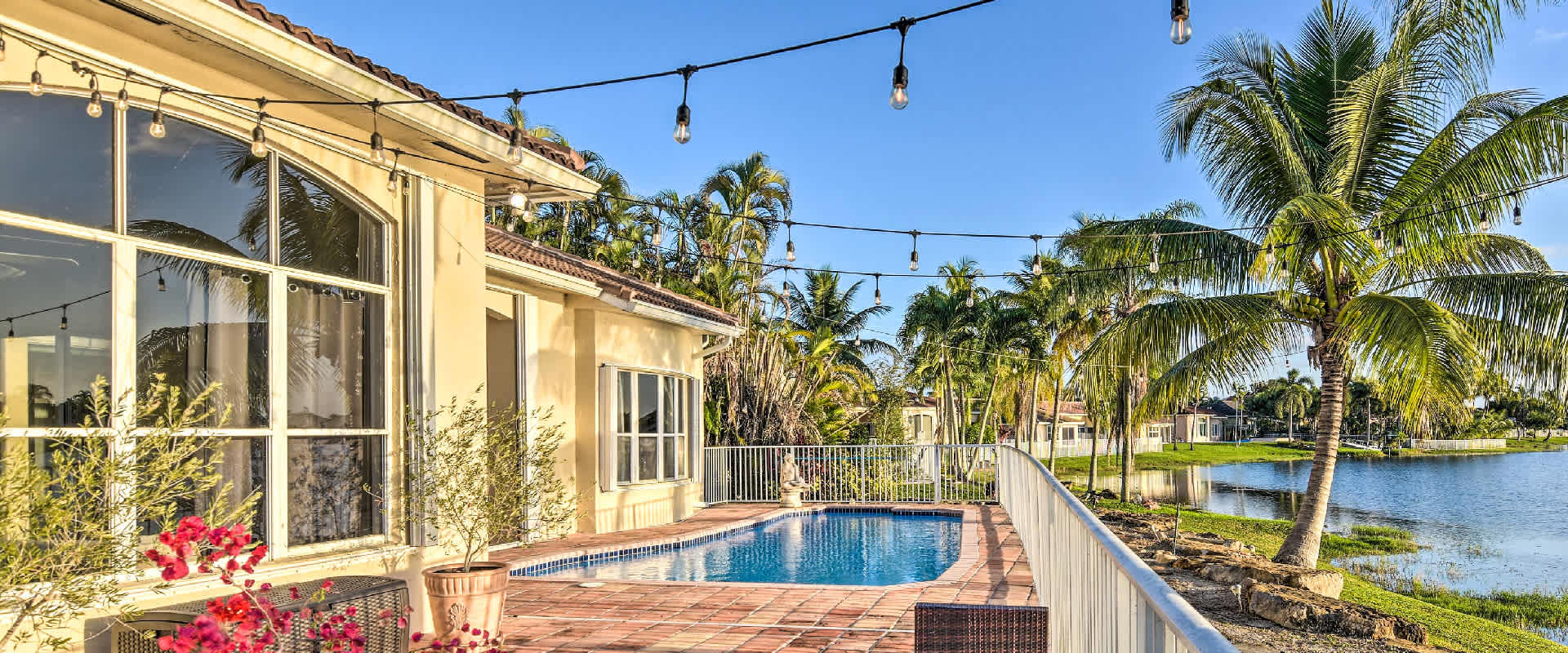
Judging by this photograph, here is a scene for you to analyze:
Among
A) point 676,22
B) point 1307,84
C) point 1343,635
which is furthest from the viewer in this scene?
point 676,22

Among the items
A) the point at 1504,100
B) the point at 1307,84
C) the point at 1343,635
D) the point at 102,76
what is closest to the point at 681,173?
the point at 1307,84

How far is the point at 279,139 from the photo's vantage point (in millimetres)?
5926

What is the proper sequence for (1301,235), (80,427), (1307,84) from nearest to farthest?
(80,427) < (1301,235) < (1307,84)

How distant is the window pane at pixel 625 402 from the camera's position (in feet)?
45.6

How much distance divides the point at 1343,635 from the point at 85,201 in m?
9.86

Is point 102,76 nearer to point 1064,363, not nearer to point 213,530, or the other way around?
point 213,530

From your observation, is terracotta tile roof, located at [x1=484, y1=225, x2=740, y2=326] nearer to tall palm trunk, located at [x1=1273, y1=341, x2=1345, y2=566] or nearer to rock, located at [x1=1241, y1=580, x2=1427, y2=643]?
rock, located at [x1=1241, y1=580, x2=1427, y2=643]

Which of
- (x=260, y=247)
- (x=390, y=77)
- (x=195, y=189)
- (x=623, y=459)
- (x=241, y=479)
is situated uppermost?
(x=390, y=77)

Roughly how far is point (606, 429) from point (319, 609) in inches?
335

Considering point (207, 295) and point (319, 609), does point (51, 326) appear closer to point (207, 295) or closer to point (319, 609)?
point (207, 295)

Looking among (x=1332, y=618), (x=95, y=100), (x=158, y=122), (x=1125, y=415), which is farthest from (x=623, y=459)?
(x=1125, y=415)

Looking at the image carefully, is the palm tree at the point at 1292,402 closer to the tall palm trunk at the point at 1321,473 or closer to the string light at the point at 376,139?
the tall palm trunk at the point at 1321,473

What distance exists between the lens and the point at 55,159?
15.9ft

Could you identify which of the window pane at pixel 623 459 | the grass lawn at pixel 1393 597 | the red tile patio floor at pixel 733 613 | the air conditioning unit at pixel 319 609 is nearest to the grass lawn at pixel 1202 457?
the grass lawn at pixel 1393 597
